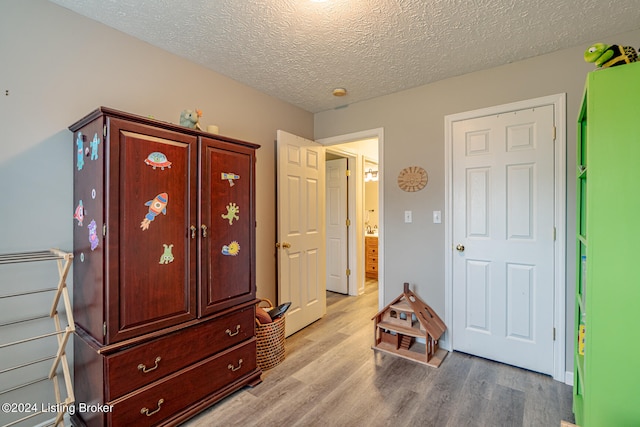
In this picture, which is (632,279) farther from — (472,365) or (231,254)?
(231,254)

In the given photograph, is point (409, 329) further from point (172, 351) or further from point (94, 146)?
point (94, 146)

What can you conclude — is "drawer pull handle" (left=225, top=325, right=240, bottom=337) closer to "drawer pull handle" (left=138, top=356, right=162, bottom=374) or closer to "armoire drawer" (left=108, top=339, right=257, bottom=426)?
"armoire drawer" (left=108, top=339, right=257, bottom=426)

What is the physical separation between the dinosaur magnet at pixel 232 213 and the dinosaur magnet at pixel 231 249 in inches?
6.0

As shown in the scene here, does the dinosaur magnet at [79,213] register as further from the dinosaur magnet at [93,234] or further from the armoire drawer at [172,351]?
the armoire drawer at [172,351]

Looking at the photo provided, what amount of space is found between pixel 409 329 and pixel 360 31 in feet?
7.73

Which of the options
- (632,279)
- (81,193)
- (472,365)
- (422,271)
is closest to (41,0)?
Answer: (81,193)

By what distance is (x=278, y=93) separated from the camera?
296 centimetres

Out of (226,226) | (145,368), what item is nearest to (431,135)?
(226,226)

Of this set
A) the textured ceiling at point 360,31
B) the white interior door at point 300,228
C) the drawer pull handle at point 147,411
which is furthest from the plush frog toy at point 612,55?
the drawer pull handle at point 147,411

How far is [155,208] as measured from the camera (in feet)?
5.34

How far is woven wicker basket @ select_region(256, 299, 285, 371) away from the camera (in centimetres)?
236

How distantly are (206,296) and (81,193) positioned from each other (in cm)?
92

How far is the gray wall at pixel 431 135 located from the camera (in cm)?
216

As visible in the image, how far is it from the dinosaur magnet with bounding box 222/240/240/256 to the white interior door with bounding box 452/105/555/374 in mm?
1878
